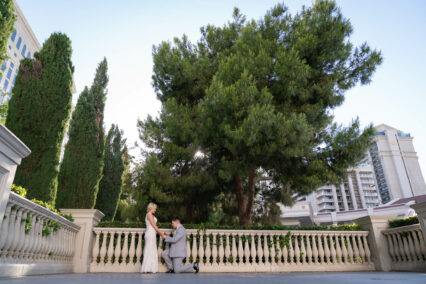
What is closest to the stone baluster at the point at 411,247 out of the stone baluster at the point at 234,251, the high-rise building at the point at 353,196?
the stone baluster at the point at 234,251

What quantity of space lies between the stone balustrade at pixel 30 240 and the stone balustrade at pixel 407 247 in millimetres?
6653

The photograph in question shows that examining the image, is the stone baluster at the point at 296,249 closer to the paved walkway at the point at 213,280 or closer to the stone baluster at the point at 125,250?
the paved walkway at the point at 213,280

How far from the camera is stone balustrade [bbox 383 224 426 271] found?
505cm

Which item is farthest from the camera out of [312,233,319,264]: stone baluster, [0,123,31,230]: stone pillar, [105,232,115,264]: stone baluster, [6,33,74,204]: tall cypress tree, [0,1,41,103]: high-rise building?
[0,1,41,103]: high-rise building

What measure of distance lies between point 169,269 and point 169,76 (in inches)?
231

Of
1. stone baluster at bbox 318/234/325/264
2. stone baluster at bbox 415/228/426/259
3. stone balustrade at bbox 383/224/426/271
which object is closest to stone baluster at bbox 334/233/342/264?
stone baluster at bbox 318/234/325/264

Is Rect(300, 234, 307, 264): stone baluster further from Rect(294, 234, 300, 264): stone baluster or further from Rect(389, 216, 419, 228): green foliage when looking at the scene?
Rect(389, 216, 419, 228): green foliage

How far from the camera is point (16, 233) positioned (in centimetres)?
270

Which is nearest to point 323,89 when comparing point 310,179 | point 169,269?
point 310,179

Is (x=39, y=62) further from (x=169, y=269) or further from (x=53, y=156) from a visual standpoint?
(x=169, y=269)

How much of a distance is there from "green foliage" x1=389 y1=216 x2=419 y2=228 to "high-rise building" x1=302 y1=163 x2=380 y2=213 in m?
81.2

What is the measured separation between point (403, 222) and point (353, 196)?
86.7 metres

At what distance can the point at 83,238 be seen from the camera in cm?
512

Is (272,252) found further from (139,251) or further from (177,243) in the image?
(139,251)
